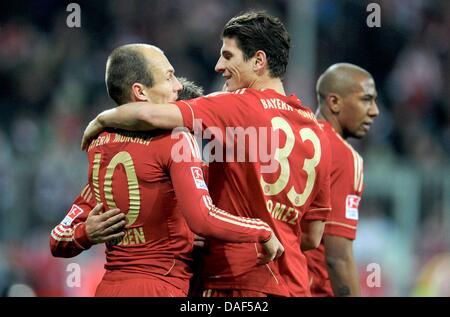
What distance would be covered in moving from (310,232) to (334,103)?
1.69m

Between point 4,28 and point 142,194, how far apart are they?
9.85m

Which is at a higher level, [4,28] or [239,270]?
[4,28]

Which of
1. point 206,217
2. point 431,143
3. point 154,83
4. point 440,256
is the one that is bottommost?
point 440,256

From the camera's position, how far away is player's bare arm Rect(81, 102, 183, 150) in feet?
13.6

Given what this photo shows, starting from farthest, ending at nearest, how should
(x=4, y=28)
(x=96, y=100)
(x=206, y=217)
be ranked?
1. (x=4, y=28)
2. (x=96, y=100)
3. (x=206, y=217)

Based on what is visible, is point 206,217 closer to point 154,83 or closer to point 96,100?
point 154,83

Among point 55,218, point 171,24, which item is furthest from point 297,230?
point 171,24

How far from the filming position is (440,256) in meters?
10.5

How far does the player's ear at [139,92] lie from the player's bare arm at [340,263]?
6.46ft

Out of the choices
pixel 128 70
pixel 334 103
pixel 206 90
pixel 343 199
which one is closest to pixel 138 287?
pixel 128 70

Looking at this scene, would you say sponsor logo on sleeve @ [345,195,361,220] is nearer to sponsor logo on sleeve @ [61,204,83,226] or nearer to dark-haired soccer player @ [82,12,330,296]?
dark-haired soccer player @ [82,12,330,296]

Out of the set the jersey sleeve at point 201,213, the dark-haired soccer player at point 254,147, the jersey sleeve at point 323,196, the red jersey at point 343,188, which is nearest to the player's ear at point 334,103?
the red jersey at point 343,188

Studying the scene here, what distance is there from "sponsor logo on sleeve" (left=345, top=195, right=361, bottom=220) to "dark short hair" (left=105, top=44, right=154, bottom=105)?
1989 mm

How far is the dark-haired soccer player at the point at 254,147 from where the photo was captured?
14.2 feet
